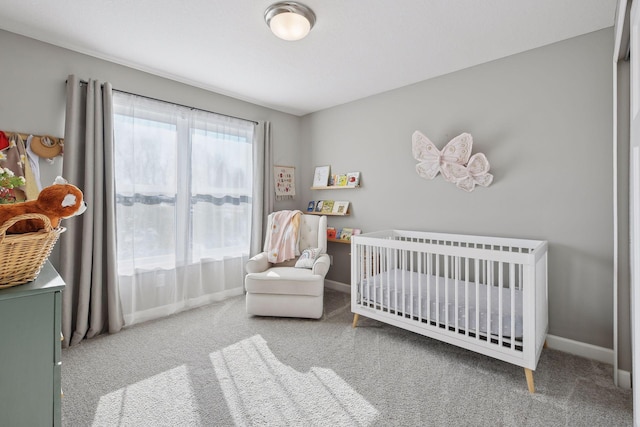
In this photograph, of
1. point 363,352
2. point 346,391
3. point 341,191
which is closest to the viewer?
point 346,391

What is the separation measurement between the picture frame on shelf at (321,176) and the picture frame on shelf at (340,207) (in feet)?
0.95

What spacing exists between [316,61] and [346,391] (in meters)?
2.48

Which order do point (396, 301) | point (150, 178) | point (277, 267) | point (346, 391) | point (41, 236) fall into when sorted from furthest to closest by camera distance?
point (277, 267), point (150, 178), point (396, 301), point (346, 391), point (41, 236)

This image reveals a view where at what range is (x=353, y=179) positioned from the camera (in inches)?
143

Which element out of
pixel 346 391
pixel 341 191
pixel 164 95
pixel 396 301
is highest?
pixel 164 95

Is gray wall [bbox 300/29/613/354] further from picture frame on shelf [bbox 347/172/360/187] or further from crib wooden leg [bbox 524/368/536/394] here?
crib wooden leg [bbox 524/368/536/394]

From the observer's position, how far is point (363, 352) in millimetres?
2301

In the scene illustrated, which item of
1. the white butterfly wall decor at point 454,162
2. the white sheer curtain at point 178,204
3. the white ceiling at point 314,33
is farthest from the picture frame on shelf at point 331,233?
the white ceiling at point 314,33

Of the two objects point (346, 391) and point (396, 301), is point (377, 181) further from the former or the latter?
point (346, 391)

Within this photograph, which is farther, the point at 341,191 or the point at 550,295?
the point at 341,191

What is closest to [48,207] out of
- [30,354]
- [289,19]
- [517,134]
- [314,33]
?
[30,354]

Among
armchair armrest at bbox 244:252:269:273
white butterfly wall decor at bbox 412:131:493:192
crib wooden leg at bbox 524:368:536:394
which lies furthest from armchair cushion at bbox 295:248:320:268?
crib wooden leg at bbox 524:368:536:394

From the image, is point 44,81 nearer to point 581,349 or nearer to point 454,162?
point 454,162

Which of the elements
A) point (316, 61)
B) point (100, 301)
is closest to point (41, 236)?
point (100, 301)
